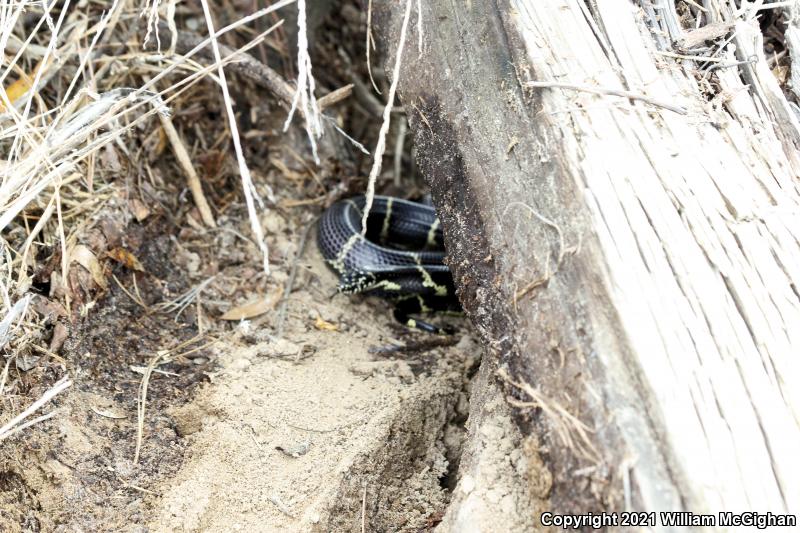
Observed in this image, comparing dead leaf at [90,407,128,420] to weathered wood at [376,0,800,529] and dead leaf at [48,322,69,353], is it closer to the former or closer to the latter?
dead leaf at [48,322,69,353]

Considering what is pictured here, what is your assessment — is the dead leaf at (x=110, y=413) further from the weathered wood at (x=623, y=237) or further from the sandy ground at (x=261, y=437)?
the weathered wood at (x=623, y=237)

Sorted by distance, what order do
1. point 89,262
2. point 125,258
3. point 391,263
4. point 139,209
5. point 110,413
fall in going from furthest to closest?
1. point 391,263
2. point 139,209
3. point 125,258
4. point 89,262
5. point 110,413

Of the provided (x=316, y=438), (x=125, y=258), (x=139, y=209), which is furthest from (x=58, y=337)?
(x=316, y=438)

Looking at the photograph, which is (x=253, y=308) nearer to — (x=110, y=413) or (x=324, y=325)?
(x=324, y=325)

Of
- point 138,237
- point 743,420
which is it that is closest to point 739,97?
point 743,420

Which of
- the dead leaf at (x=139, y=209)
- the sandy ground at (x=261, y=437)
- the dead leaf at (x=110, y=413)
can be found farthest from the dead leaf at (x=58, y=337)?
the dead leaf at (x=139, y=209)

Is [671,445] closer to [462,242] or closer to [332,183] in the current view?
[462,242]

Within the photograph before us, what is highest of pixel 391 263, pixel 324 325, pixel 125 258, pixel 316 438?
pixel 125 258
